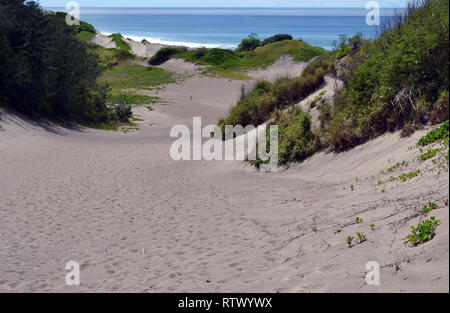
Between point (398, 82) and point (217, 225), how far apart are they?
5624mm

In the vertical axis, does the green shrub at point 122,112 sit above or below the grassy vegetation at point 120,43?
below

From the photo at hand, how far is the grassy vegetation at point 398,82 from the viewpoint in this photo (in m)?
8.69

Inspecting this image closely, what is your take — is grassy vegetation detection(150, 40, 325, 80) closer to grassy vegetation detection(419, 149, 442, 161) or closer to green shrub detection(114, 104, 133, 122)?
green shrub detection(114, 104, 133, 122)

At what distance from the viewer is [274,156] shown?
518 inches

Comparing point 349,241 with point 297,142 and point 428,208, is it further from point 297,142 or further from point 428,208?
point 297,142

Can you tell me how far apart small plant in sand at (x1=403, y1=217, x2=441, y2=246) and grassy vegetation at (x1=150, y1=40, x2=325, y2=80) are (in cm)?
5832

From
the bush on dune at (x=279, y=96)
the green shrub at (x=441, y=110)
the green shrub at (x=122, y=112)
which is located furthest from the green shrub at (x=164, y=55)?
the green shrub at (x=441, y=110)

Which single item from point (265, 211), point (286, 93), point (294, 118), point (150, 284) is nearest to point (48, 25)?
point (286, 93)

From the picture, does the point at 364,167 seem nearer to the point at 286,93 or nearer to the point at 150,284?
the point at 150,284

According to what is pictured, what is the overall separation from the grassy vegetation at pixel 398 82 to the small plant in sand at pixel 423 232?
4.65 m

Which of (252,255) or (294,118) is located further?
(294,118)

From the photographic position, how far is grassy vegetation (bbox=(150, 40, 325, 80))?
66000mm

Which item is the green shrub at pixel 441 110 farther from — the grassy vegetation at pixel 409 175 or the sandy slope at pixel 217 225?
the grassy vegetation at pixel 409 175

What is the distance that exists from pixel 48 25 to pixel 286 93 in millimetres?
17248
